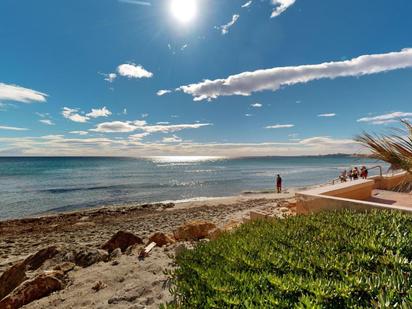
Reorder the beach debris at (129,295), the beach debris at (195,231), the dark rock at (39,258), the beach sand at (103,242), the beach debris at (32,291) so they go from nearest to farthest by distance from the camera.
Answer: the beach debris at (129,295) → the beach sand at (103,242) → the beach debris at (32,291) → the dark rock at (39,258) → the beach debris at (195,231)

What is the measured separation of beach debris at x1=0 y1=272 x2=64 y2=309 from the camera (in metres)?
4.92

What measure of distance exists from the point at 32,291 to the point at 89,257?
1.83 meters

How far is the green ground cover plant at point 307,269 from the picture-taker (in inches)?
85.8

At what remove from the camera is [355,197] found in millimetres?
9086

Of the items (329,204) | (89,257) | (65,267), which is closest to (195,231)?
(89,257)

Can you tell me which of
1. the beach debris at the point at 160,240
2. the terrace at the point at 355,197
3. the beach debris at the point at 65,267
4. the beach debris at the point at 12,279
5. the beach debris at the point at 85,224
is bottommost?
the beach debris at the point at 85,224

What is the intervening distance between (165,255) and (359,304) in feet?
15.3

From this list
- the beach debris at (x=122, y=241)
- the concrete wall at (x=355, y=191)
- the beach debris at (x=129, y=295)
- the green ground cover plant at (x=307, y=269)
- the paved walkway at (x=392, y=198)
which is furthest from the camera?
the paved walkway at (x=392, y=198)

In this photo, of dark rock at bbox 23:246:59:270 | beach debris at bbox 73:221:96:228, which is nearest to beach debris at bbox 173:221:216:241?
dark rock at bbox 23:246:59:270

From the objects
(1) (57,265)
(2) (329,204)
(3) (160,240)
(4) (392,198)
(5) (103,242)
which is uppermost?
(2) (329,204)

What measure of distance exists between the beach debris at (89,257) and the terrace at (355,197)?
18.2 ft

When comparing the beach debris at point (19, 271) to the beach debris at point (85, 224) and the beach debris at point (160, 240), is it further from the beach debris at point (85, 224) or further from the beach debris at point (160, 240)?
the beach debris at point (85, 224)

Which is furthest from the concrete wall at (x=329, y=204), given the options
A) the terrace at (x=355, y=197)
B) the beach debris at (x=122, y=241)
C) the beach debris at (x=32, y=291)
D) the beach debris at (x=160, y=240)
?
the beach debris at (x=32, y=291)

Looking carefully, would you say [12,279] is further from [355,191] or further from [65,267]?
[355,191]
